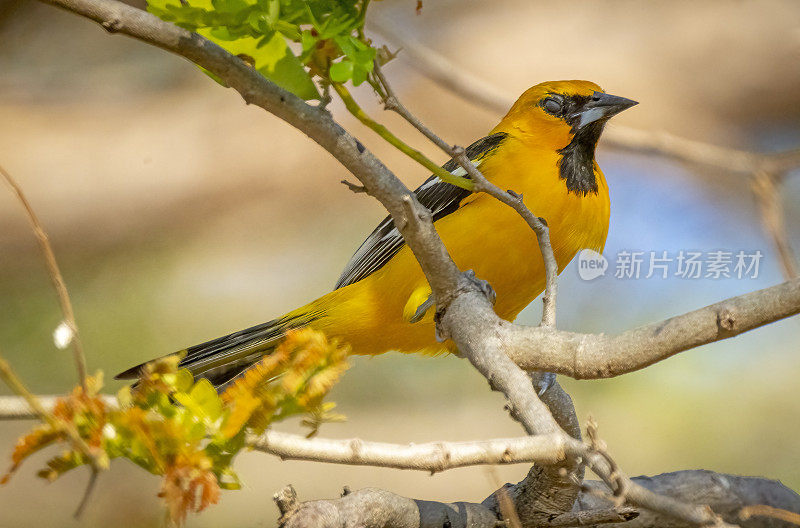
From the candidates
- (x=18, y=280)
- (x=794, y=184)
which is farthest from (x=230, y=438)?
(x=18, y=280)

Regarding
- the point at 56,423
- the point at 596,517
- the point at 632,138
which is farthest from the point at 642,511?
the point at 632,138

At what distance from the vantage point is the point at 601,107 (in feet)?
9.11

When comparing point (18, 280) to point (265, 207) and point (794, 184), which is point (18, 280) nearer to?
point (265, 207)

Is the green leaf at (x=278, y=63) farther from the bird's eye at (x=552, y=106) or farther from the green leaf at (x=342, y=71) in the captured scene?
the bird's eye at (x=552, y=106)

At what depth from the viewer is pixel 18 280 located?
5.71 m

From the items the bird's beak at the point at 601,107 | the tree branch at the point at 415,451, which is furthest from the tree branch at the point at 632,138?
the tree branch at the point at 415,451

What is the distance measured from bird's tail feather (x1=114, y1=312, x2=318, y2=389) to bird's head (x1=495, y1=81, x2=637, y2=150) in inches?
42.2

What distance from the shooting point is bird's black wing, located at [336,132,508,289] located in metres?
2.63

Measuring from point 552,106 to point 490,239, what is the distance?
635 millimetres

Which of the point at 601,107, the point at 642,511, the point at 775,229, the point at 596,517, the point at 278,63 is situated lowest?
the point at 596,517

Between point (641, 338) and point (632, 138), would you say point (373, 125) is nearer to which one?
point (641, 338)

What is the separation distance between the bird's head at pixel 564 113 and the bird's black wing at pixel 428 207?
0.11 meters

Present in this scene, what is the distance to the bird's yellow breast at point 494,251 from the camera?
252 centimetres

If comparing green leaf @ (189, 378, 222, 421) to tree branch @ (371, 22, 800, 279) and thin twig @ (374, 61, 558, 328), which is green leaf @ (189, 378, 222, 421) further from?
tree branch @ (371, 22, 800, 279)
